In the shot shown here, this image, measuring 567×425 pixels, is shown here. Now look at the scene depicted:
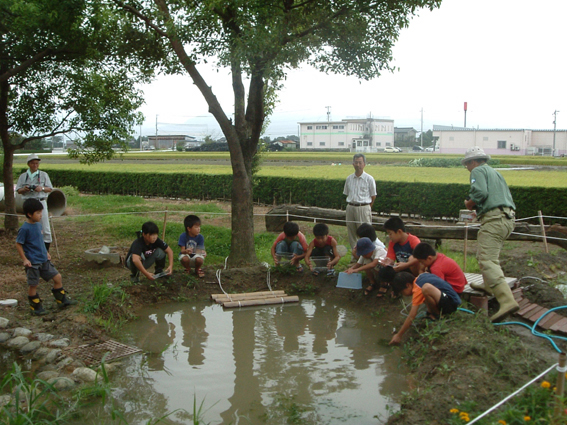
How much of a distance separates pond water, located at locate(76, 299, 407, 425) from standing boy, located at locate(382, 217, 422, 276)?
0.74 metres

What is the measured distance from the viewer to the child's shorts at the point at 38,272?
5980 millimetres

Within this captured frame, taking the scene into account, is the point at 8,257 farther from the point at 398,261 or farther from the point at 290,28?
the point at 398,261

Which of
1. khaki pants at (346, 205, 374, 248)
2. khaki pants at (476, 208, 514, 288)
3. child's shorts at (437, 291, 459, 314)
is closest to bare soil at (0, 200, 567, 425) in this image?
child's shorts at (437, 291, 459, 314)

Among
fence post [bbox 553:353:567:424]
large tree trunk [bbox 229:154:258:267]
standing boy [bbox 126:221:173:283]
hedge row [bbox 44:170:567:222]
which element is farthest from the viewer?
hedge row [bbox 44:170:567:222]

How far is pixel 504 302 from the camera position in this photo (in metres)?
5.40

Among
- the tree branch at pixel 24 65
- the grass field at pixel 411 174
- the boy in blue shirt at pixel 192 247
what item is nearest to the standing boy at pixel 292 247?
the boy in blue shirt at pixel 192 247

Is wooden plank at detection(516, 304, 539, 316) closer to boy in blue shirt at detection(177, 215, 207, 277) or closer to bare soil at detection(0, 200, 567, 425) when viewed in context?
bare soil at detection(0, 200, 567, 425)

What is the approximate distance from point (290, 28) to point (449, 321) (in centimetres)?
542

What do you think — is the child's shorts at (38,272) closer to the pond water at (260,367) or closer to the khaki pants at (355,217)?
the pond water at (260,367)

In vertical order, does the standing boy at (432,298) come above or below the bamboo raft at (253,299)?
above

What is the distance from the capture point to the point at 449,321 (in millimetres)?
5152

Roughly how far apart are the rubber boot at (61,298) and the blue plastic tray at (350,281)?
11.1ft

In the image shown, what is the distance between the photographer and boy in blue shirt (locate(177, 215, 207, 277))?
7.58 meters

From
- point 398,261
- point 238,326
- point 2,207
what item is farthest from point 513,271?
point 2,207
